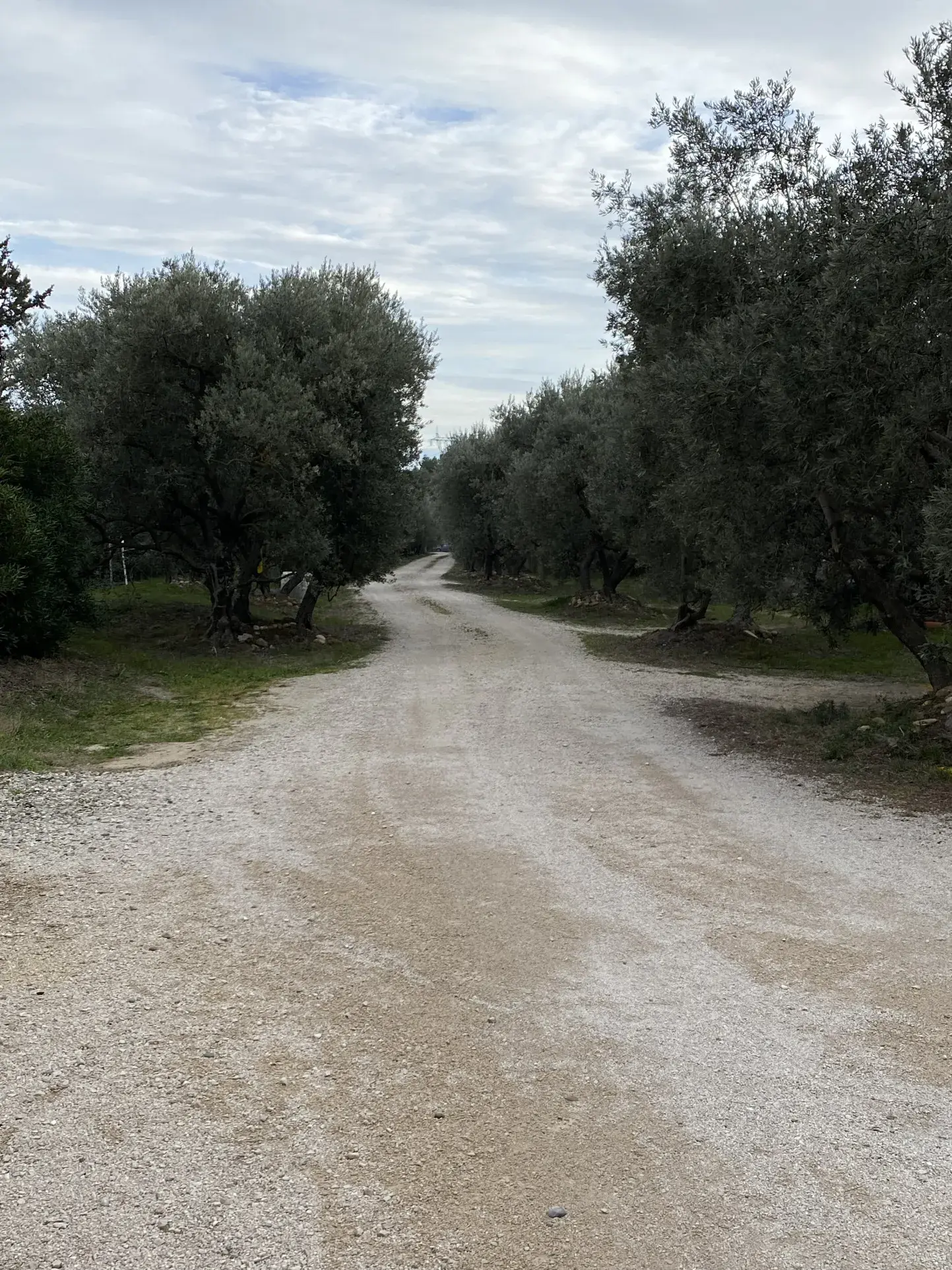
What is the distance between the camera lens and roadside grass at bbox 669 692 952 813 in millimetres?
9875

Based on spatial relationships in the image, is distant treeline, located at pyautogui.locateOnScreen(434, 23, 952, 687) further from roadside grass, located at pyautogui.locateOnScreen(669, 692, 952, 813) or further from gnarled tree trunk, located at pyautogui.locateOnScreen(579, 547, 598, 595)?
gnarled tree trunk, located at pyautogui.locateOnScreen(579, 547, 598, 595)

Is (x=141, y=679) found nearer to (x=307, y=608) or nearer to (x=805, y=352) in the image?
(x=307, y=608)

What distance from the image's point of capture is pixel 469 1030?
15.4 feet

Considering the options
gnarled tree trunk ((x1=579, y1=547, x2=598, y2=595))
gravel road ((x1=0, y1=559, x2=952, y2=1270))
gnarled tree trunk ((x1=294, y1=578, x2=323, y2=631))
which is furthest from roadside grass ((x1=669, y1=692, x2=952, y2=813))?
gnarled tree trunk ((x1=579, y1=547, x2=598, y2=595))

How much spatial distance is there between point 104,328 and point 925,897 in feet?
60.3

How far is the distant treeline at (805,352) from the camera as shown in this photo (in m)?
9.89

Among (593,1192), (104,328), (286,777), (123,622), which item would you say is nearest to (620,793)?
(286,777)

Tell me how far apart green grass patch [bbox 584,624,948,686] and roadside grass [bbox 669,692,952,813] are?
6.79 meters

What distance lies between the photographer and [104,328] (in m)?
19.9

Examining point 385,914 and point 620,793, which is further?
point 620,793

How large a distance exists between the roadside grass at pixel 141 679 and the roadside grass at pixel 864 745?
688 cm

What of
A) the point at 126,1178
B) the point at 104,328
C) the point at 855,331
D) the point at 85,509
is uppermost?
the point at 104,328

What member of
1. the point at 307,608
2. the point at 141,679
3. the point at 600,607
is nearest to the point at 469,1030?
the point at 141,679

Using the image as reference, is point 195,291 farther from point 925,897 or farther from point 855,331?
point 925,897
